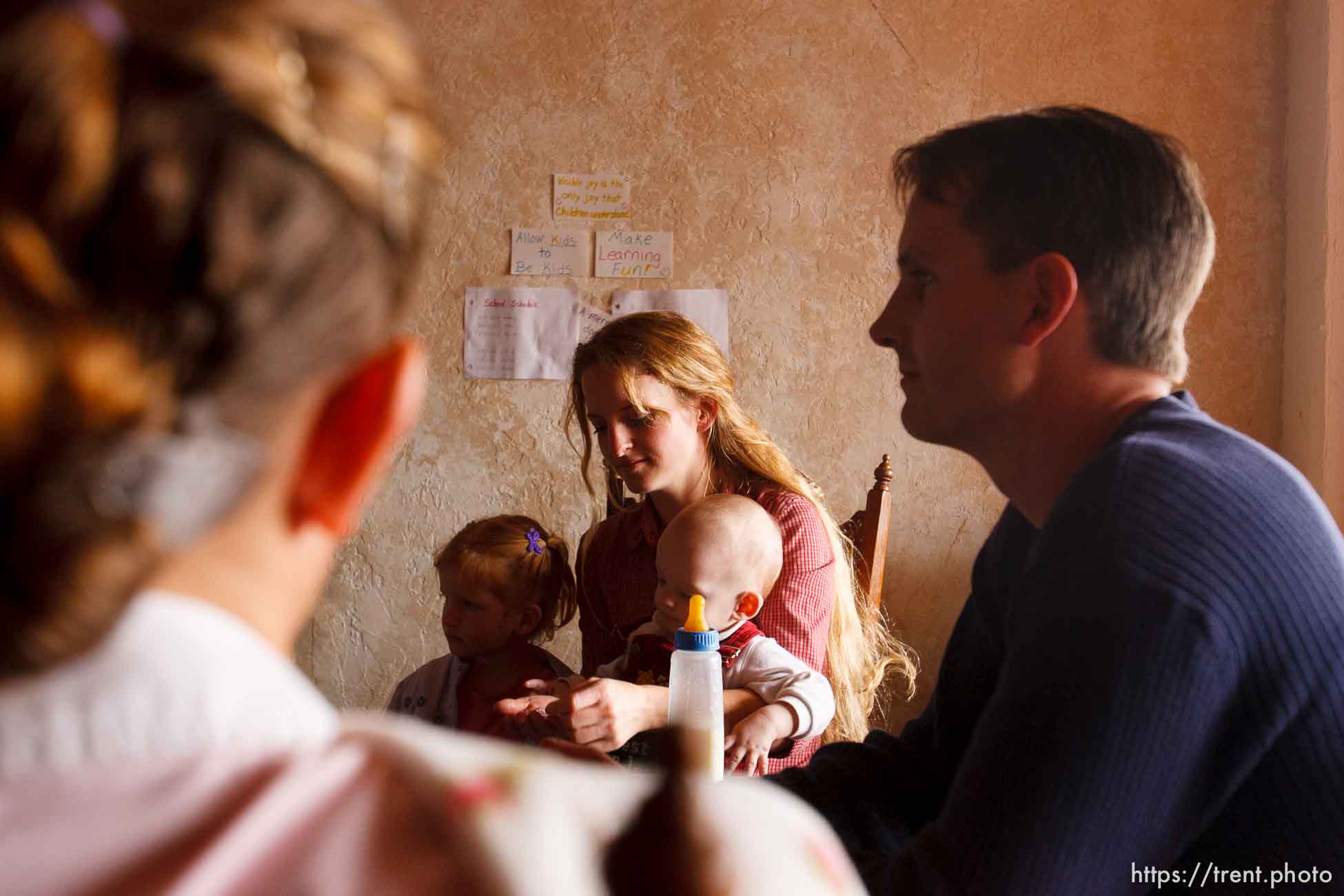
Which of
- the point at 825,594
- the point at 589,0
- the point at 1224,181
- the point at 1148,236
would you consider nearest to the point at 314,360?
the point at 1148,236

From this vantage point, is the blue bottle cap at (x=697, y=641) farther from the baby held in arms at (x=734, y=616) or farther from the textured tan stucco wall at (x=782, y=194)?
the textured tan stucco wall at (x=782, y=194)

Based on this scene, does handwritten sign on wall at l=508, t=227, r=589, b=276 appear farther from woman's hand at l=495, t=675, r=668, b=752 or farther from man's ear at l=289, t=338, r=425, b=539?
man's ear at l=289, t=338, r=425, b=539

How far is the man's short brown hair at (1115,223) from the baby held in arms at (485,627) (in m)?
1.32

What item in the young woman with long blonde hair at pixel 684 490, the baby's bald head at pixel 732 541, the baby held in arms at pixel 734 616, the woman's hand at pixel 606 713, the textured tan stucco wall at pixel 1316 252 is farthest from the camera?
the textured tan stucco wall at pixel 1316 252

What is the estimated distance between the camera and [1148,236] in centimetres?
102

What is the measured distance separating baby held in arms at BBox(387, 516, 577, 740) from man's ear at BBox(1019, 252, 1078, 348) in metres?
1.30

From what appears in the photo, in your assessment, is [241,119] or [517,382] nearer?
[241,119]

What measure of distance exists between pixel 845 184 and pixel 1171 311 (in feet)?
7.02

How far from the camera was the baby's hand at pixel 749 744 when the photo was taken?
145 centimetres

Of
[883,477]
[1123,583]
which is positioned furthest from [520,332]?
[1123,583]

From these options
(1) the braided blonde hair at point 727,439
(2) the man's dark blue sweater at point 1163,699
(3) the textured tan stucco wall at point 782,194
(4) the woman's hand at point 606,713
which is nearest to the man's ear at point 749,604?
(1) the braided blonde hair at point 727,439

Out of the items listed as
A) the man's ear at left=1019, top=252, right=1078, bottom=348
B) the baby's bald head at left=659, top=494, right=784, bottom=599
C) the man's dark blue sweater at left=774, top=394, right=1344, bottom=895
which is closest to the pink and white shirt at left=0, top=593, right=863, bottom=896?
the man's dark blue sweater at left=774, top=394, right=1344, bottom=895

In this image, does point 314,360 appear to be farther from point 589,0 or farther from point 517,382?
point 589,0

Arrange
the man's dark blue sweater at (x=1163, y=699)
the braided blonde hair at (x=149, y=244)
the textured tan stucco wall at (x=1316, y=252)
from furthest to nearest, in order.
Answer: the textured tan stucco wall at (x=1316, y=252), the man's dark blue sweater at (x=1163, y=699), the braided blonde hair at (x=149, y=244)
